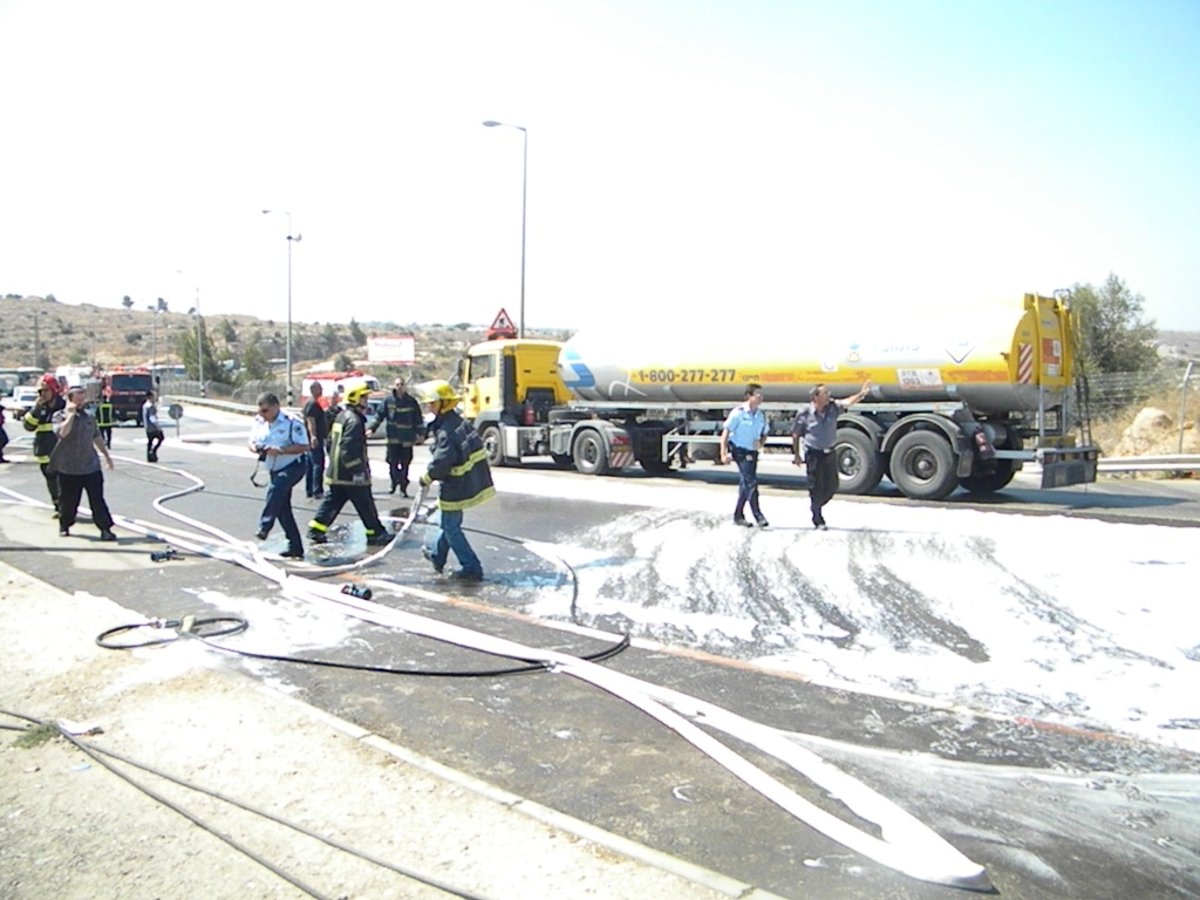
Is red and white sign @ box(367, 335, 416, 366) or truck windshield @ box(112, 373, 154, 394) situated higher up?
red and white sign @ box(367, 335, 416, 366)

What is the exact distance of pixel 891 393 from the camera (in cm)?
1541

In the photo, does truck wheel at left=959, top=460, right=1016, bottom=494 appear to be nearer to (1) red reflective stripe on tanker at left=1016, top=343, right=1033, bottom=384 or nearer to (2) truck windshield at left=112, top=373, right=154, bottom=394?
(1) red reflective stripe on tanker at left=1016, top=343, right=1033, bottom=384

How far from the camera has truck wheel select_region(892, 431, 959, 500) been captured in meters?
14.6

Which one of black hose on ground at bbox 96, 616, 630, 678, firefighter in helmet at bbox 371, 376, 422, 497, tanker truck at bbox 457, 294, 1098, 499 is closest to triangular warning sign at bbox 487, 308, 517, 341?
tanker truck at bbox 457, 294, 1098, 499

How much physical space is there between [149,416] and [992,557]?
18.3 m

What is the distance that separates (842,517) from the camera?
495 inches

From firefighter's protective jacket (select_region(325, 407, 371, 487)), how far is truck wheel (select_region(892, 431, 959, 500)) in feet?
27.9

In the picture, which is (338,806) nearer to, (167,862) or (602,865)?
(167,862)

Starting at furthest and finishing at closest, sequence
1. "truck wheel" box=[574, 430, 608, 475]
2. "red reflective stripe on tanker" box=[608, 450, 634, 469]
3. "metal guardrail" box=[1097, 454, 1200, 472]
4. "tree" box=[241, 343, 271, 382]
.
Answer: "tree" box=[241, 343, 271, 382]
"metal guardrail" box=[1097, 454, 1200, 472]
"truck wheel" box=[574, 430, 608, 475]
"red reflective stripe on tanker" box=[608, 450, 634, 469]

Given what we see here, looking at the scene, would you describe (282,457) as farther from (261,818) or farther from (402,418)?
(261,818)

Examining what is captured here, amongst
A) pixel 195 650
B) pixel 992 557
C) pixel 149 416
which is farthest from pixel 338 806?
pixel 149 416

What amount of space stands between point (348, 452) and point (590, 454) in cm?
945

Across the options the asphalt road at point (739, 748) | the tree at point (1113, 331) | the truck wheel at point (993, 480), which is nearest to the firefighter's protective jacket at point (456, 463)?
the asphalt road at point (739, 748)

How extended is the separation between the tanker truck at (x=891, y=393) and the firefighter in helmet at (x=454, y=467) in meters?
8.06
